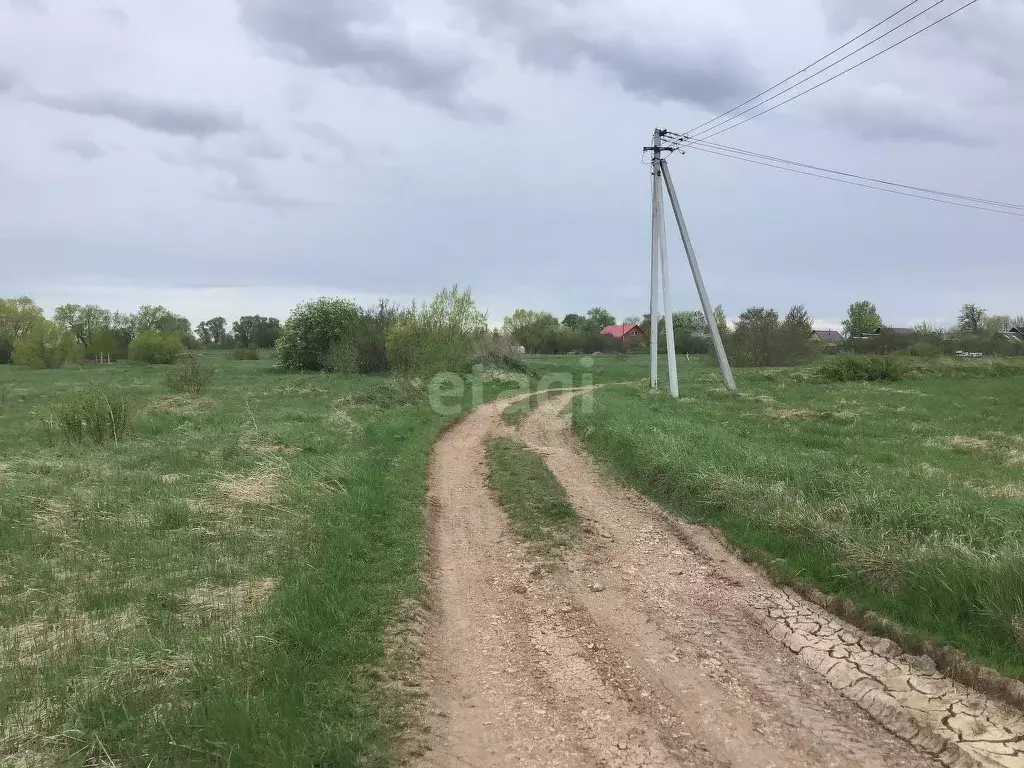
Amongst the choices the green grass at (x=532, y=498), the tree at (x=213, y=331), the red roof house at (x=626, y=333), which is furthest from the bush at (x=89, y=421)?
the tree at (x=213, y=331)

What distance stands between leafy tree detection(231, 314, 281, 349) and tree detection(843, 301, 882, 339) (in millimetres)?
86928

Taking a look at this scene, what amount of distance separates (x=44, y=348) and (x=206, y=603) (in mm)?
71184

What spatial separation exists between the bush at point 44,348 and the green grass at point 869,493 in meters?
65.8

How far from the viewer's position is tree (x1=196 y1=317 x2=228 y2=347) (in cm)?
11096

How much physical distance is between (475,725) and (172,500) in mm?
6486

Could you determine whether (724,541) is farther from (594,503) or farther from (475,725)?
(475,725)

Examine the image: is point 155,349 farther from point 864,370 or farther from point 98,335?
point 864,370

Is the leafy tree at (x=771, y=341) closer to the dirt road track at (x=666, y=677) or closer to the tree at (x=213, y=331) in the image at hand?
the dirt road track at (x=666, y=677)

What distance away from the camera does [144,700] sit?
11.7 feet

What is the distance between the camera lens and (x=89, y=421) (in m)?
14.2

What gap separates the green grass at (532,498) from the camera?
7109 mm

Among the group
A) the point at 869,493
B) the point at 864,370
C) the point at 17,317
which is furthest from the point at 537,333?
the point at 869,493

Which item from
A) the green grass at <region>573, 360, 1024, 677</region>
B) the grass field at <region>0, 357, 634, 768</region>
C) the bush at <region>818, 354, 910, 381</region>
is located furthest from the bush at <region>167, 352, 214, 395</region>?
the bush at <region>818, 354, 910, 381</region>

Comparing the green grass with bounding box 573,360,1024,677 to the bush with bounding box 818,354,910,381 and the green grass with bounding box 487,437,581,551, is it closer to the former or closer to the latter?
the green grass with bounding box 487,437,581,551
